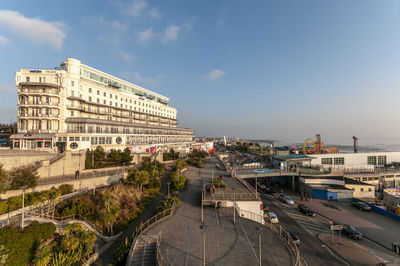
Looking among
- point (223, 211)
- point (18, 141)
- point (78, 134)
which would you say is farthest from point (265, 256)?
point (18, 141)

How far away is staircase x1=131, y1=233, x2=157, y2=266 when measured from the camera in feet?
49.0

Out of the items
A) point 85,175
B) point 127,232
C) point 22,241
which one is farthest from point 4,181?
point 127,232

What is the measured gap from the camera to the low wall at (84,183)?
24.1 m

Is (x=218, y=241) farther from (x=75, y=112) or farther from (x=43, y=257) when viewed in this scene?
(x=75, y=112)

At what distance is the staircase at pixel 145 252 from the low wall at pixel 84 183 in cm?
2100

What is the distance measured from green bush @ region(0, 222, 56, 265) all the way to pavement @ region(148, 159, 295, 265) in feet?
35.0

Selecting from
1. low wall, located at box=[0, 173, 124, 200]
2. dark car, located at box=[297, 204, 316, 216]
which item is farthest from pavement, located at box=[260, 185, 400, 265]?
low wall, located at box=[0, 173, 124, 200]

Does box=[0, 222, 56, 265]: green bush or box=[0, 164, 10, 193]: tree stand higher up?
box=[0, 164, 10, 193]: tree

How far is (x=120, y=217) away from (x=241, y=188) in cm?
2125

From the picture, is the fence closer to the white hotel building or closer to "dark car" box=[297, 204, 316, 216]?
the white hotel building

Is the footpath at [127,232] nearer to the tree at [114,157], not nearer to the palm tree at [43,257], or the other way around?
the palm tree at [43,257]

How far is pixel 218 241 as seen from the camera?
16547 mm

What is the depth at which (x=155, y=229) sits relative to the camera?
18984mm

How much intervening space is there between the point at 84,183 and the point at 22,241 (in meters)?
17.1
